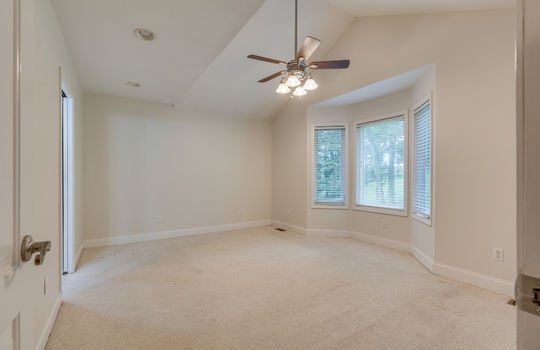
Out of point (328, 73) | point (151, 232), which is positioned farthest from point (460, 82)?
point (151, 232)

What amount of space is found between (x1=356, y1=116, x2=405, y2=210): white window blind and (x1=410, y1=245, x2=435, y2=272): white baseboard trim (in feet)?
2.25

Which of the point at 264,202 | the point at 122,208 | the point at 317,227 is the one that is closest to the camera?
the point at 122,208

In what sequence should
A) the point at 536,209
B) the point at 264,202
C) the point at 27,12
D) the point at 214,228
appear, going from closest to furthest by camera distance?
the point at 536,209 < the point at 27,12 < the point at 214,228 < the point at 264,202

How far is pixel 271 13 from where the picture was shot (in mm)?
3604

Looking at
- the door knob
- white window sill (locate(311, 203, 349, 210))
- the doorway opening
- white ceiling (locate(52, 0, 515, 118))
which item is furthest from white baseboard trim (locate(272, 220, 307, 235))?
the door knob

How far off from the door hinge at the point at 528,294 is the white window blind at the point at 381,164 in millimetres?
4131

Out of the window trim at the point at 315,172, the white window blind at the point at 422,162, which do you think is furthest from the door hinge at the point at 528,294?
the window trim at the point at 315,172

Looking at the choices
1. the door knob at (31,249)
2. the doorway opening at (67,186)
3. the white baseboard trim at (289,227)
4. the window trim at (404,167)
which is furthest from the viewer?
the white baseboard trim at (289,227)

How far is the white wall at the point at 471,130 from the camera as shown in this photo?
109 inches

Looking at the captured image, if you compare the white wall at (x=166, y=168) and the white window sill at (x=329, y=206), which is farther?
the white window sill at (x=329, y=206)

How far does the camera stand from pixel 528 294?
0.53 meters

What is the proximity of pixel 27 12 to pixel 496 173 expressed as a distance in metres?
3.75

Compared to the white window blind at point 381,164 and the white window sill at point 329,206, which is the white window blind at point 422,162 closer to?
the white window blind at point 381,164

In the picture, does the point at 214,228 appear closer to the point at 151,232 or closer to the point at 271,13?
the point at 151,232
